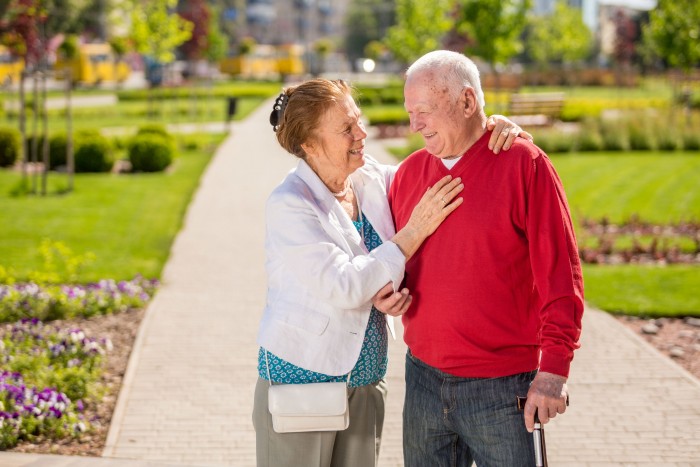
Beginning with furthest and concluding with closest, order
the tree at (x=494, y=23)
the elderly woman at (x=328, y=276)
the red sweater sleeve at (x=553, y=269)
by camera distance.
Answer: the tree at (x=494, y=23)
the elderly woman at (x=328, y=276)
the red sweater sleeve at (x=553, y=269)

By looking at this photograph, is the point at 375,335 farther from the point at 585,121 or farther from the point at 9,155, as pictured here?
the point at 585,121

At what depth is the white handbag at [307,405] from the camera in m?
2.93

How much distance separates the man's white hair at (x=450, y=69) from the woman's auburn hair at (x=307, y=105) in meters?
0.24

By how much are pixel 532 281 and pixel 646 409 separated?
3.14 m

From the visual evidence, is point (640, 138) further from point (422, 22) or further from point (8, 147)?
point (422, 22)

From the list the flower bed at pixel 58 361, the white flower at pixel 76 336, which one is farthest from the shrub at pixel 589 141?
the white flower at pixel 76 336

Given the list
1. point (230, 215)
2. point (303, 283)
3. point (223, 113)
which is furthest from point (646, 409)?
point (223, 113)

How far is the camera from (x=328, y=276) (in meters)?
2.85

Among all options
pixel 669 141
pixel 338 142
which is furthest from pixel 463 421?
pixel 669 141

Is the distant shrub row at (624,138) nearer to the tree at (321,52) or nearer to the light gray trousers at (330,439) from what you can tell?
the light gray trousers at (330,439)

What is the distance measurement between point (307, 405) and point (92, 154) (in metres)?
15.4

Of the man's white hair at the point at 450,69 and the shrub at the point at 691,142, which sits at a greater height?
the man's white hair at the point at 450,69

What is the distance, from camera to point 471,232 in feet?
9.66

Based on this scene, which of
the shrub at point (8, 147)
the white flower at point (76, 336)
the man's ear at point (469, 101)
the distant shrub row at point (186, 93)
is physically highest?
the man's ear at point (469, 101)
